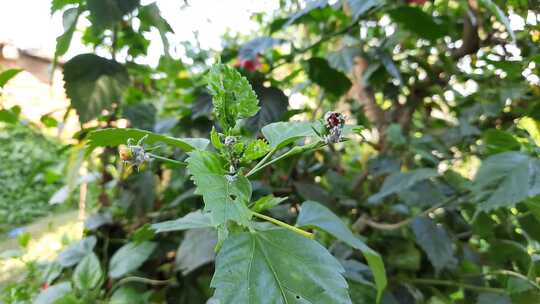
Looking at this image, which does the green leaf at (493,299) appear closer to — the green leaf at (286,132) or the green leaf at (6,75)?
the green leaf at (286,132)

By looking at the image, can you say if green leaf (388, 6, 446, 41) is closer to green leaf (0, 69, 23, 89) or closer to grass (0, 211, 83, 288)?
green leaf (0, 69, 23, 89)

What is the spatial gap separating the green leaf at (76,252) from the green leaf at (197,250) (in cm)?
18

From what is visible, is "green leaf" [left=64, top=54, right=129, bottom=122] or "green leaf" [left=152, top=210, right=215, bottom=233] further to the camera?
"green leaf" [left=64, top=54, right=129, bottom=122]

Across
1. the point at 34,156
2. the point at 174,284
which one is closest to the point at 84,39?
the point at 34,156

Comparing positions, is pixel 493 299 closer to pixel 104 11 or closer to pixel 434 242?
pixel 434 242

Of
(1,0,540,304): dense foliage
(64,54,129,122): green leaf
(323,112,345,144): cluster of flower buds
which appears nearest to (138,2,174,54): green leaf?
(1,0,540,304): dense foliage

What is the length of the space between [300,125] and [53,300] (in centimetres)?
41

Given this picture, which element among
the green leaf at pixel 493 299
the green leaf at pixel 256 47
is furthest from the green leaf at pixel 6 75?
the green leaf at pixel 493 299

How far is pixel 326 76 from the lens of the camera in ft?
2.20

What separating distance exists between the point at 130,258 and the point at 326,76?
405 millimetres

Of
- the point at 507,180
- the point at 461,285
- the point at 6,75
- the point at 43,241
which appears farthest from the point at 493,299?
the point at 43,241

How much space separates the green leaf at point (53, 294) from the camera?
51 centimetres

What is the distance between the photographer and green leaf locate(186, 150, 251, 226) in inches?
8.7

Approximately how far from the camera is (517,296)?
0.47 meters
